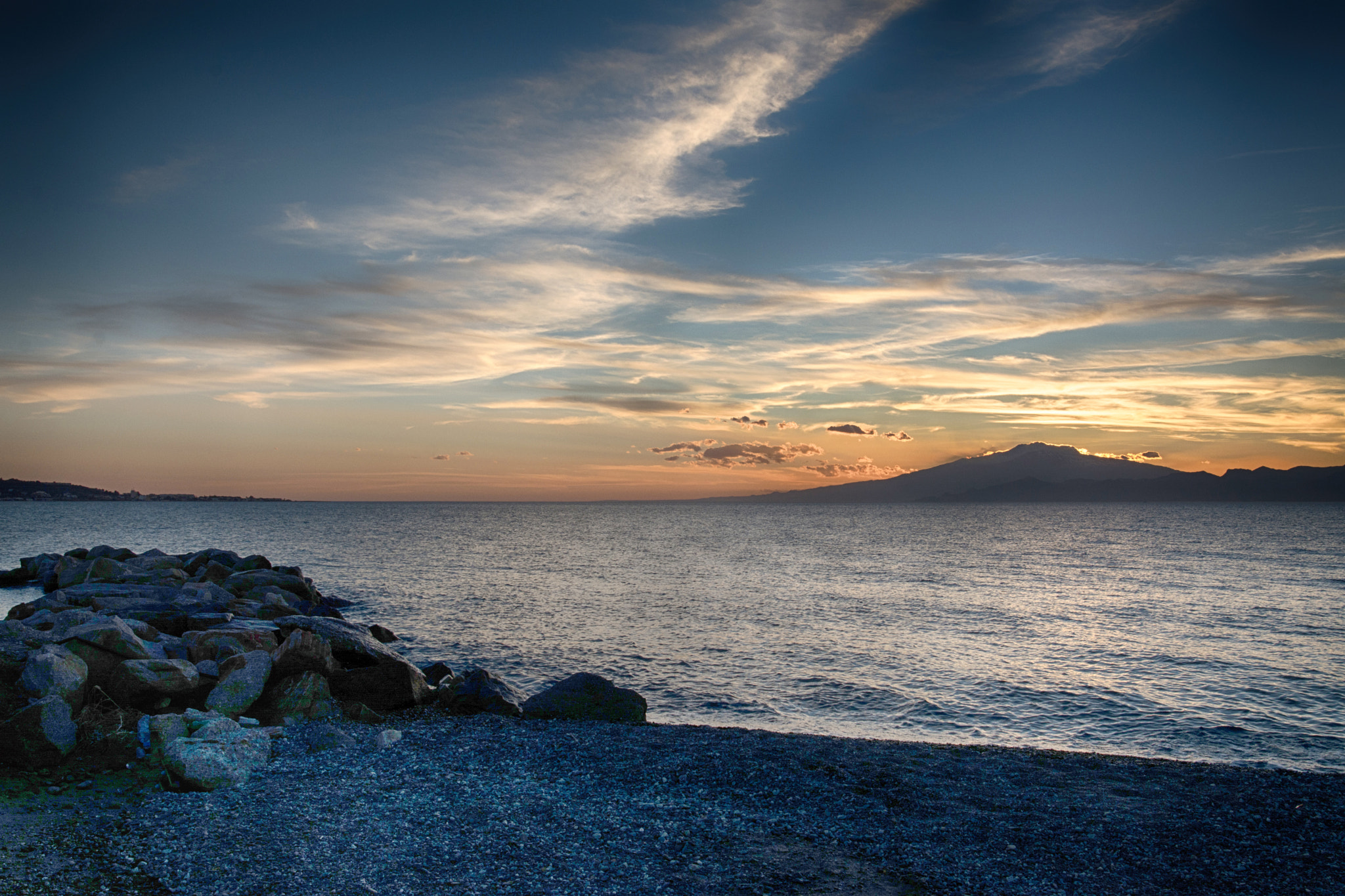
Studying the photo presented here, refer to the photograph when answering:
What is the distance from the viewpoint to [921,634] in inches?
1275

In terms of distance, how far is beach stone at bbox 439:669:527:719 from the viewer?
1770 cm

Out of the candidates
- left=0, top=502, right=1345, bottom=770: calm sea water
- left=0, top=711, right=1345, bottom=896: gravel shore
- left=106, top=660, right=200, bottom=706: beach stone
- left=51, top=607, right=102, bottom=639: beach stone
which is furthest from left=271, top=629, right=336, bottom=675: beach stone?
left=0, top=502, right=1345, bottom=770: calm sea water

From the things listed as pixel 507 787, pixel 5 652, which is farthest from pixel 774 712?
pixel 5 652

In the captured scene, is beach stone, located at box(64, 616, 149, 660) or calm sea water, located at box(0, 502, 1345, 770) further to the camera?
calm sea water, located at box(0, 502, 1345, 770)

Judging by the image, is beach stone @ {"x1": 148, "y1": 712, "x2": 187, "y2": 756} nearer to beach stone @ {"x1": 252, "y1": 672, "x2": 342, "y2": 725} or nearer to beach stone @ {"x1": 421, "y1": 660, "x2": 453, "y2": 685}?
beach stone @ {"x1": 252, "y1": 672, "x2": 342, "y2": 725}

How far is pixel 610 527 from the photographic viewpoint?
160m

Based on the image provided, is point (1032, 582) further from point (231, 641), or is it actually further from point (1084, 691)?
point (231, 641)

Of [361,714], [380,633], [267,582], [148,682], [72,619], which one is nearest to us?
[148,682]

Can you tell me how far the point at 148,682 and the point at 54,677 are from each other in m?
1.61

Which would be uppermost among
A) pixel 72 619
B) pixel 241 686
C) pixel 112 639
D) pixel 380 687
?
pixel 112 639

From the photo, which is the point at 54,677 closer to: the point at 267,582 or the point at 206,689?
the point at 206,689

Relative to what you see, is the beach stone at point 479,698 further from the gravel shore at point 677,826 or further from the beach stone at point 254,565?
the beach stone at point 254,565

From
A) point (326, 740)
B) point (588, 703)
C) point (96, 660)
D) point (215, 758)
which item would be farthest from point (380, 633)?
point (215, 758)

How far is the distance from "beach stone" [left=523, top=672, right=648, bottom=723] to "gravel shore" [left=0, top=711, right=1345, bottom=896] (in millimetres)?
2706
